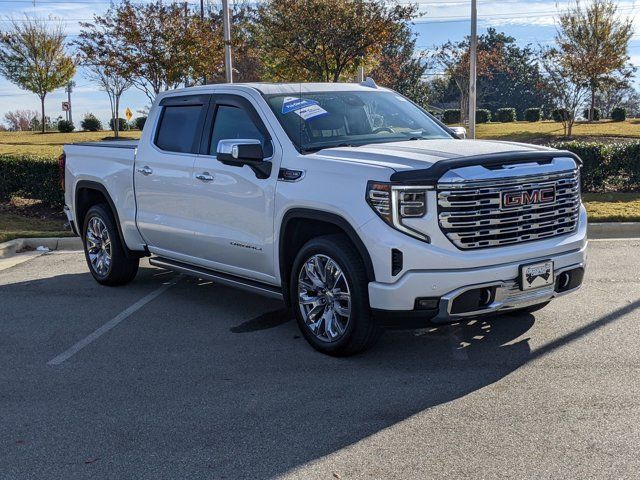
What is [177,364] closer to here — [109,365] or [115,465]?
[109,365]

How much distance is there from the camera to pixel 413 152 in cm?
540

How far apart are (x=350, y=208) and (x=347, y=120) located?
1428 millimetres

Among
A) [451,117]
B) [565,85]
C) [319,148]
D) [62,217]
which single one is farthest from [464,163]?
[451,117]

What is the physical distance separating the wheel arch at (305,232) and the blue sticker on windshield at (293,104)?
39.2 inches

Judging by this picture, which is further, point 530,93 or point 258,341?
point 530,93

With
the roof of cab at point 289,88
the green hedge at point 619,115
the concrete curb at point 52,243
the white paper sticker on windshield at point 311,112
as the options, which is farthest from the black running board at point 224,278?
the green hedge at point 619,115

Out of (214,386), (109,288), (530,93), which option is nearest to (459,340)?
(214,386)

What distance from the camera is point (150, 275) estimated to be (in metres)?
8.88

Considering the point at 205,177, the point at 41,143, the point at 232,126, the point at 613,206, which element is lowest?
the point at 613,206

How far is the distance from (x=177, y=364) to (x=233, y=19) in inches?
1740

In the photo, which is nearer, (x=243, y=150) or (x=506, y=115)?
(x=243, y=150)

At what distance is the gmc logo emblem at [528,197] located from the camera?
5.09m

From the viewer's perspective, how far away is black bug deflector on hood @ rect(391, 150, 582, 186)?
4867mm

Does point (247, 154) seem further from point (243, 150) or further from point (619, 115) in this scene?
point (619, 115)
